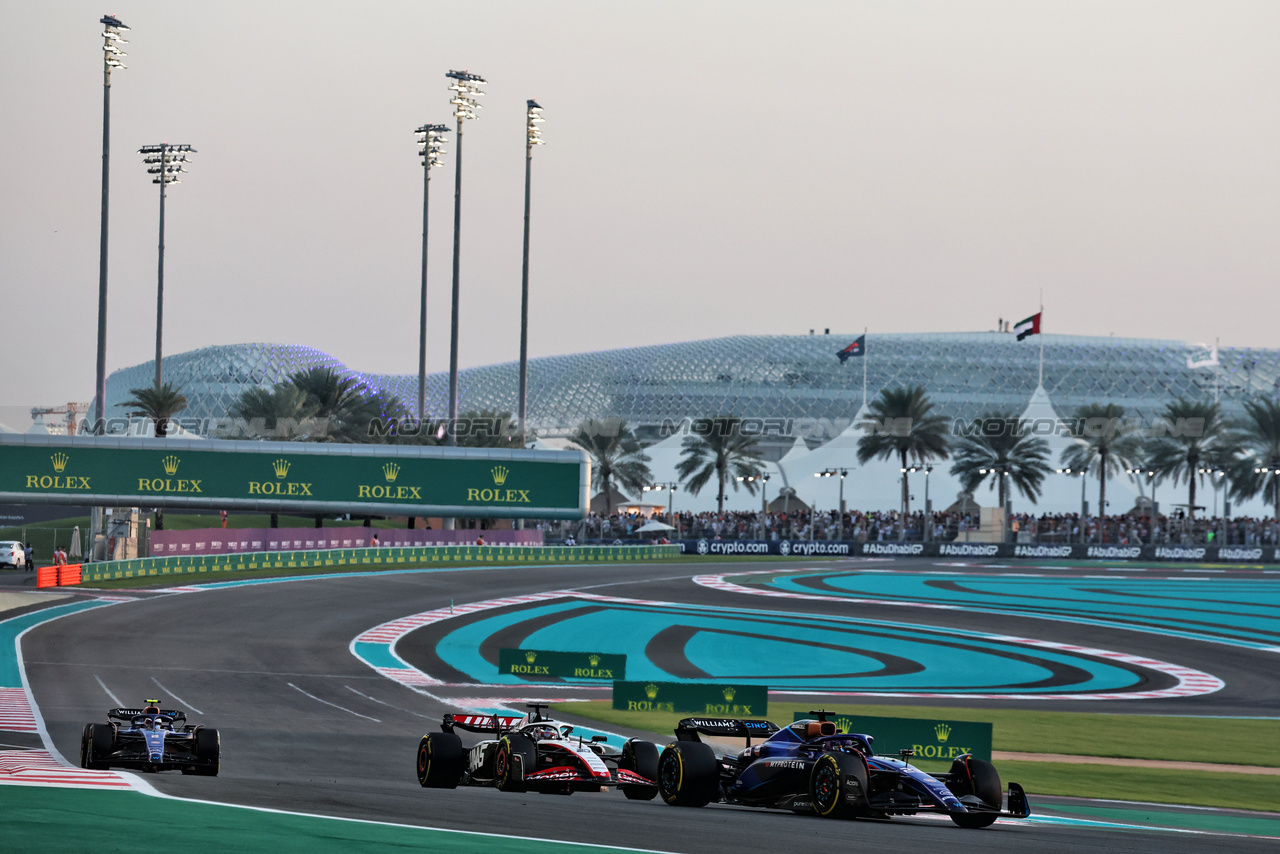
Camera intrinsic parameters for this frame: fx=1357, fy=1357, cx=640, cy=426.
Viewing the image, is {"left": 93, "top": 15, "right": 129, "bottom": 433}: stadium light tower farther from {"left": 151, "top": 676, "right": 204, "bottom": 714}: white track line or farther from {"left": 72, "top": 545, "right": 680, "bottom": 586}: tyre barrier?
{"left": 151, "top": 676, "right": 204, "bottom": 714}: white track line

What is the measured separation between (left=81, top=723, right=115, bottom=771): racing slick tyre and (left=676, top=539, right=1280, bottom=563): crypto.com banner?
63.2 meters

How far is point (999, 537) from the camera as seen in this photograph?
81875 mm

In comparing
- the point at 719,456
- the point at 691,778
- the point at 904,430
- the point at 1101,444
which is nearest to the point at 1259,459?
the point at 1101,444

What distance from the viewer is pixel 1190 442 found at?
91.8 meters

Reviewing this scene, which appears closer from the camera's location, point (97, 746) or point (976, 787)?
point (976, 787)

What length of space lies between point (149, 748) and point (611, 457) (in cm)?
8113

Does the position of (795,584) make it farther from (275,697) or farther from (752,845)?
(752,845)

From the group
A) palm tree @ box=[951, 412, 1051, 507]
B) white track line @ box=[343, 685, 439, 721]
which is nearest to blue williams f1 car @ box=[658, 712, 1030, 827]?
white track line @ box=[343, 685, 439, 721]

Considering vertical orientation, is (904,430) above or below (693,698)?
above

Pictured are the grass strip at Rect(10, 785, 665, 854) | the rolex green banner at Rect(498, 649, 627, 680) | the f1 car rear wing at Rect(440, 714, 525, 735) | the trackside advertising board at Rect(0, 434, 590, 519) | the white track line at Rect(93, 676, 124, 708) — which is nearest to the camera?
the grass strip at Rect(10, 785, 665, 854)

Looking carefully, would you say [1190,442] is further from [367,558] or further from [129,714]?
[129,714]

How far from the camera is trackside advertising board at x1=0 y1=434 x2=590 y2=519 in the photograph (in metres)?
43.7

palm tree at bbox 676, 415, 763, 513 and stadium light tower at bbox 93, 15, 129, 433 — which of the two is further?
palm tree at bbox 676, 415, 763, 513

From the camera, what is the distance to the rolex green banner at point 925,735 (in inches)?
691
